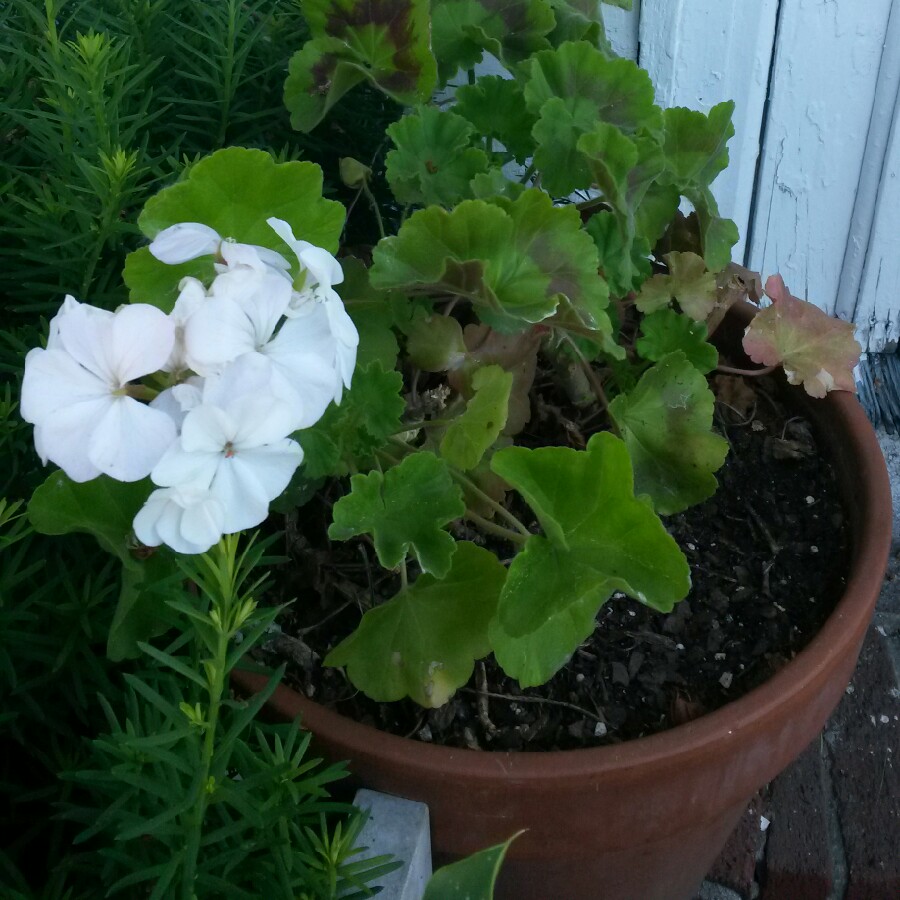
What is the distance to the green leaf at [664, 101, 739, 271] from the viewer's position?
90 centimetres

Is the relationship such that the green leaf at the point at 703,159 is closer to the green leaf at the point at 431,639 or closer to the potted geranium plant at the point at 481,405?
the potted geranium plant at the point at 481,405

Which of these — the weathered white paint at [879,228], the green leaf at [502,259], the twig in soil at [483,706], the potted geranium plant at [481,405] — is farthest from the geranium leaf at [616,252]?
the weathered white paint at [879,228]

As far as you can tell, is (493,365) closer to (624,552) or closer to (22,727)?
(624,552)

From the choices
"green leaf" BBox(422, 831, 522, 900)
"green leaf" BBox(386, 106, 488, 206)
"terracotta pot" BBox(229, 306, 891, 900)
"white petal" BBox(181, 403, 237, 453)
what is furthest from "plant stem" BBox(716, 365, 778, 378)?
"white petal" BBox(181, 403, 237, 453)

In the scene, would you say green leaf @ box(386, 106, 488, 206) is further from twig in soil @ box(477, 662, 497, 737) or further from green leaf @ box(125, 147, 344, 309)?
twig in soil @ box(477, 662, 497, 737)

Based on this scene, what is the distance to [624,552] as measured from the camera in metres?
0.67

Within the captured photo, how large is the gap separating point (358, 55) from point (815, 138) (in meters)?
0.77

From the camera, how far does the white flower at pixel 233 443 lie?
1.53 feet

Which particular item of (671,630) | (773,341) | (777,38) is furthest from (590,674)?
(777,38)

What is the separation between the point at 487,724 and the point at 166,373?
424mm

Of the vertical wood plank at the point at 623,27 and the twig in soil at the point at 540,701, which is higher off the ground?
the vertical wood plank at the point at 623,27

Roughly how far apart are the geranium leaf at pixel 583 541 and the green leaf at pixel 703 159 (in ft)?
1.15

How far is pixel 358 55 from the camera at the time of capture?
0.87 metres

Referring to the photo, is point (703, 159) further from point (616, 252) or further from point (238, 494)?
point (238, 494)
